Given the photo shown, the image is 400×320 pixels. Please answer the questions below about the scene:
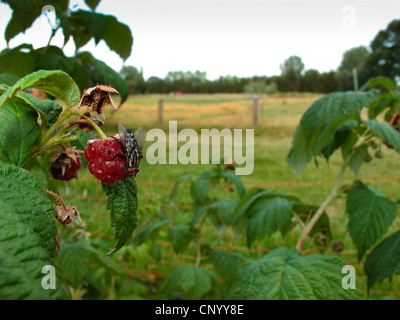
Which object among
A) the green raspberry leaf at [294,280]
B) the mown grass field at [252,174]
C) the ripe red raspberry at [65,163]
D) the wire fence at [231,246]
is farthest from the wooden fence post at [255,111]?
the ripe red raspberry at [65,163]

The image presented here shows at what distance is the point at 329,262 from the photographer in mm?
514

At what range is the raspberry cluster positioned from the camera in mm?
258

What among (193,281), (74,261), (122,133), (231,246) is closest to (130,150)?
(122,133)

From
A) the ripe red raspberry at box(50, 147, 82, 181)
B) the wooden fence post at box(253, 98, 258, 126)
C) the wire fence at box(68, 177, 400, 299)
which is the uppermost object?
the wooden fence post at box(253, 98, 258, 126)

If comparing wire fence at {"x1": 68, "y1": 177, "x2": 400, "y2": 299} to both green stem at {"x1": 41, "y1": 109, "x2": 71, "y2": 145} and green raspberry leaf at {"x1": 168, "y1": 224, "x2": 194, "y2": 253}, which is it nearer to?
green raspberry leaf at {"x1": 168, "y1": 224, "x2": 194, "y2": 253}

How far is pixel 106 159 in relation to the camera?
0.26 metres

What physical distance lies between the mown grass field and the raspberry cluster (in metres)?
0.84

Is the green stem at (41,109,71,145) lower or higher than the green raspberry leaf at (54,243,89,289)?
higher

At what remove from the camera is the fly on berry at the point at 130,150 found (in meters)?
0.26

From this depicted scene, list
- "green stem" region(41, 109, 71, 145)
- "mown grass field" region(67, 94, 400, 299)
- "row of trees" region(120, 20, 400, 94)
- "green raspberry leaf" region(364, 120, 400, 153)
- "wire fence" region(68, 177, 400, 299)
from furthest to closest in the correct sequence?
"row of trees" region(120, 20, 400, 94) → "mown grass field" region(67, 94, 400, 299) → "wire fence" region(68, 177, 400, 299) → "green raspberry leaf" region(364, 120, 400, 153) → "green stem" region(41, 109, 71, 145)

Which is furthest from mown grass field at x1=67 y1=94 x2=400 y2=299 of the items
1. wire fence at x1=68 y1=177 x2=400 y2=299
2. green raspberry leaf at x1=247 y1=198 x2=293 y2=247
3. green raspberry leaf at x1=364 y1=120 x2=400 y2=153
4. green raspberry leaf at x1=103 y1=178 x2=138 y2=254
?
green raspberry leaf at x1=103 y1=178 x2=138 y2=254

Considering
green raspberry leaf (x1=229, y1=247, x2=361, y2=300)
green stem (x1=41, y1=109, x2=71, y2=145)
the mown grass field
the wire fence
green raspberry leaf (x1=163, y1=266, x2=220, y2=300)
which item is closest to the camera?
green stem (x1=41, y1=109, x2=71, y2=145)

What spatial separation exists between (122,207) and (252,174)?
2.90 meters
